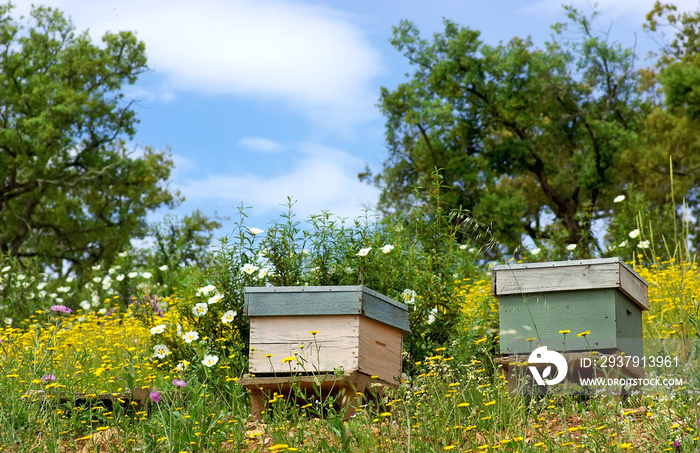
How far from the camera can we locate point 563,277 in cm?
438

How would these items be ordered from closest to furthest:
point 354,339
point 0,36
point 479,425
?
1. point 479,425
2. point 354,339
3. point 0,36

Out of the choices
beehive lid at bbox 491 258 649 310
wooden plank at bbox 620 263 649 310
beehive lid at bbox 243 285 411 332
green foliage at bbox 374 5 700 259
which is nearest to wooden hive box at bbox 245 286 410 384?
beehive lid at bbox 243 285 411 332

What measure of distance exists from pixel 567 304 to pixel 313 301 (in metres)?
1.61

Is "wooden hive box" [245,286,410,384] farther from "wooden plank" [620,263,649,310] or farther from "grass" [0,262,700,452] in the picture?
"wooden plank" [620,263,649,310]

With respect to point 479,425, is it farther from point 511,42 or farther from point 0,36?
point 0,36

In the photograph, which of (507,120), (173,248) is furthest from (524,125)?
(173,248)

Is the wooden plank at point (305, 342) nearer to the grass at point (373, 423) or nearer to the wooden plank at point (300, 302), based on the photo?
the wooden plank at point (300, 302)

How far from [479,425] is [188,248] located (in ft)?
31.1

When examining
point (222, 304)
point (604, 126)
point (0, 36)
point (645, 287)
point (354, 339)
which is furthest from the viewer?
point (0, 36)

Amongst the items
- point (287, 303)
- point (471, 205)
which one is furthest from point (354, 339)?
point (471, 205)

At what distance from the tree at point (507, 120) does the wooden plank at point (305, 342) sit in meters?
15.2

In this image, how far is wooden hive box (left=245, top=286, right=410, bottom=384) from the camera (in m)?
4.21

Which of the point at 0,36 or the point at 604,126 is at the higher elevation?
the point at 0,36

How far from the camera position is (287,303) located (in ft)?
14.1
